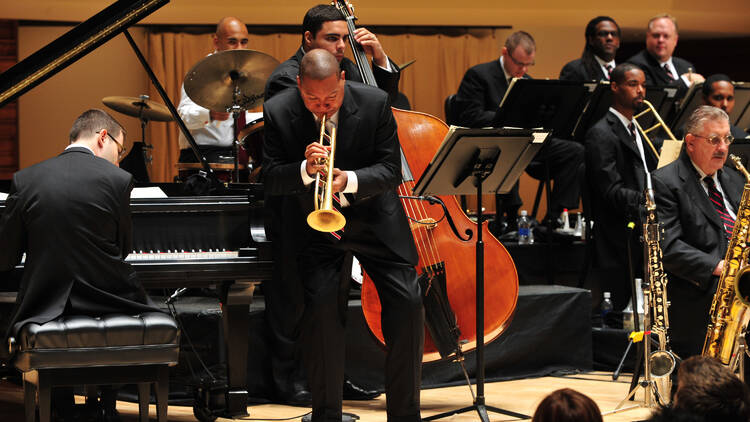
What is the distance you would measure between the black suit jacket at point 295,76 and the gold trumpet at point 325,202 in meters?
0.76

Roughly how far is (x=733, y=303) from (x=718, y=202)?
72 cm

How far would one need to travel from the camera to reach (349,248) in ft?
11.3

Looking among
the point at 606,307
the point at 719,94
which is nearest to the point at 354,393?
the point at 606,307

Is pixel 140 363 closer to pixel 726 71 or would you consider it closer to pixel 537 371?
pixel 537 371

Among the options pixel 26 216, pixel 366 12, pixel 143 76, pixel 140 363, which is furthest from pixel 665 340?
pixel 143 76

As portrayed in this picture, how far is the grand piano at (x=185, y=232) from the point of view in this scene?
3.78 metres

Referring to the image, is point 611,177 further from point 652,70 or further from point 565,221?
point 652,70

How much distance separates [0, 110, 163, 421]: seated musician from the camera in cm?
331

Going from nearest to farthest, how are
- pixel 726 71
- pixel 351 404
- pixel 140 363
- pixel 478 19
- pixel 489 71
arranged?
1. pixel 140 363
2. pixel 351 404
3. pixel 489 71
4. pixel 478 19
5. pixel 726 71

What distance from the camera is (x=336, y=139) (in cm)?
344

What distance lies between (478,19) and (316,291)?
7609 millimetres

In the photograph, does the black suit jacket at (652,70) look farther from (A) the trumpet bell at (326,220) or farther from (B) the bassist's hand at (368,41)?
(A) the trumpet bell at (326,220)

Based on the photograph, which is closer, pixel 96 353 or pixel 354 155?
pixel 96 353

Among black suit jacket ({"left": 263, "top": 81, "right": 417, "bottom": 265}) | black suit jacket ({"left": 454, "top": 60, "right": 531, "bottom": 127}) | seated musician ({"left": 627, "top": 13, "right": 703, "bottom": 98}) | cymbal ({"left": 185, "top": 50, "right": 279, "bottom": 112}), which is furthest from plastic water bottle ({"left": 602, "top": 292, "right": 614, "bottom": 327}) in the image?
black suit jacket ({"left": 263, "top": 81, "right": 417, "bottom": 265})
